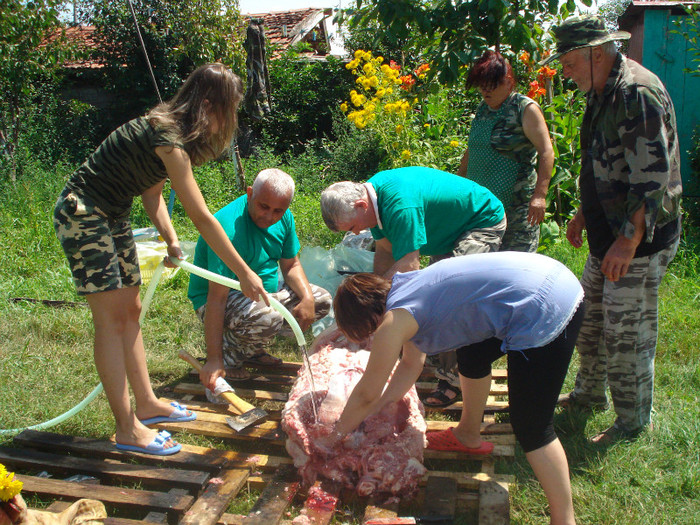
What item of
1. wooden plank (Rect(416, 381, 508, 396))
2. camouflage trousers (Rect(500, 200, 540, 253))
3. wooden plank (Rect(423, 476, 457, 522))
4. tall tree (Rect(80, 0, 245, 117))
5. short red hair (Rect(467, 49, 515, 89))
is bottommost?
wooden plank (Rect(416, 381, 508, 396))

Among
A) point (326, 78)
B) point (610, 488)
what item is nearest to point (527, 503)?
point (610, 488)

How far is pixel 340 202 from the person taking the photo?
9.88ft

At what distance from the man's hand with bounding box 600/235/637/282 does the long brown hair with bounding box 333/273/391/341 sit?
1137mm

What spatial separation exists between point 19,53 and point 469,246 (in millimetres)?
7880

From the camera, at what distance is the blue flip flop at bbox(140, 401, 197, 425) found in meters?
3.21

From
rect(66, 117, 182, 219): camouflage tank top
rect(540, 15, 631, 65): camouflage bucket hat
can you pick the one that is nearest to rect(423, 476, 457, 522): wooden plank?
rect(66, 117, 182, 219): camouflage tank top

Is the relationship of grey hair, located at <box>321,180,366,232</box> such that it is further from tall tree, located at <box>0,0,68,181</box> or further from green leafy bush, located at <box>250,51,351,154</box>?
green leafy bush, located at <box>250,51,351,154</box>

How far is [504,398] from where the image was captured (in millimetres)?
3615

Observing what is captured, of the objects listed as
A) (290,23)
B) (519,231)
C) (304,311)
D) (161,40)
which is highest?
(290,23)

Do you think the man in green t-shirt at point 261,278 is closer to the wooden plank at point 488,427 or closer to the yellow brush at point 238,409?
the yellow brush at point 238,409

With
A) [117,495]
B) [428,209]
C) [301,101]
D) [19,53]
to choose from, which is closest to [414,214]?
[428,209]

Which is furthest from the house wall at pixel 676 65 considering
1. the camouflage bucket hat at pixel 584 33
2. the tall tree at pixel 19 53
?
the tall tree at pixel 19 53

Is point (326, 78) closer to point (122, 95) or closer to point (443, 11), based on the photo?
point (122, 95)

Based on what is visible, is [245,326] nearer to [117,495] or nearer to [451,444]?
[117,495]
